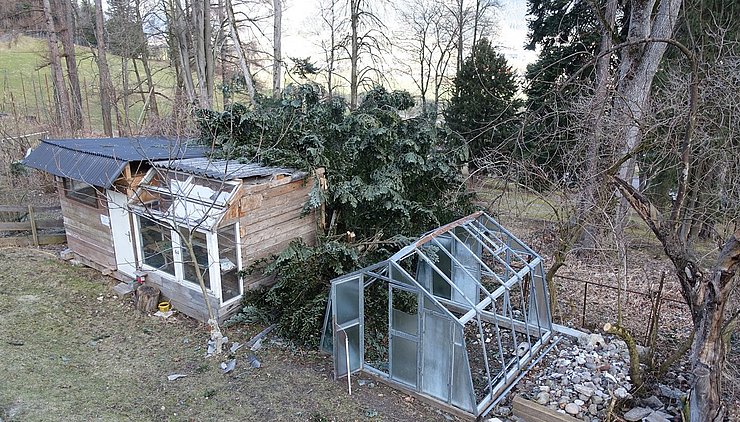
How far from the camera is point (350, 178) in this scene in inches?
387

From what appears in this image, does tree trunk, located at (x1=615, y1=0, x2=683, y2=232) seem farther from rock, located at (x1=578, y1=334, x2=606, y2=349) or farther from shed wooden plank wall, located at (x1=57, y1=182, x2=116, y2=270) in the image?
shed wooden plank wall, located at (x1=57, y1=182, x2=116, y2=270)

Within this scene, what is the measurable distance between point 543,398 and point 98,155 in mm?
8840

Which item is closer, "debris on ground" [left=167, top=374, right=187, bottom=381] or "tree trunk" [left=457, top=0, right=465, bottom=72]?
"debris on ground" [left=167, top=374, right=187, bottom=381]

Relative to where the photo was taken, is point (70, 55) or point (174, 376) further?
point (70, 55)

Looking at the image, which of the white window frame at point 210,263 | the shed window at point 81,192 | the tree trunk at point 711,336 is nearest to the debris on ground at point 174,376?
the white window frame at point 210,263

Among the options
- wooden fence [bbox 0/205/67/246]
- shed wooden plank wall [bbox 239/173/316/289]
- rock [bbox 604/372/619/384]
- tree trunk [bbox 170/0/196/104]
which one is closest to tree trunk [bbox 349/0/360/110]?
tree trunk [bbox 170/0/196/104]

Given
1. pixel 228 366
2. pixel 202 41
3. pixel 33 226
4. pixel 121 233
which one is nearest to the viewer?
pixel 228 366

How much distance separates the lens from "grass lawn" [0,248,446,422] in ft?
20.5

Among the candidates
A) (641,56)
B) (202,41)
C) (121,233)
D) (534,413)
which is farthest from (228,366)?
(202,41)

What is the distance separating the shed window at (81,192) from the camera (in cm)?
985

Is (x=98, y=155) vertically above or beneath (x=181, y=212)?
above

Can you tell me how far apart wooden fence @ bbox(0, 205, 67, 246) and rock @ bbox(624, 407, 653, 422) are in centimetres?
1318

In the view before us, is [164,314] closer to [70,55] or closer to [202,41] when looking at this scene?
[202,41]

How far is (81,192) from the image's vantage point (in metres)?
10.1
